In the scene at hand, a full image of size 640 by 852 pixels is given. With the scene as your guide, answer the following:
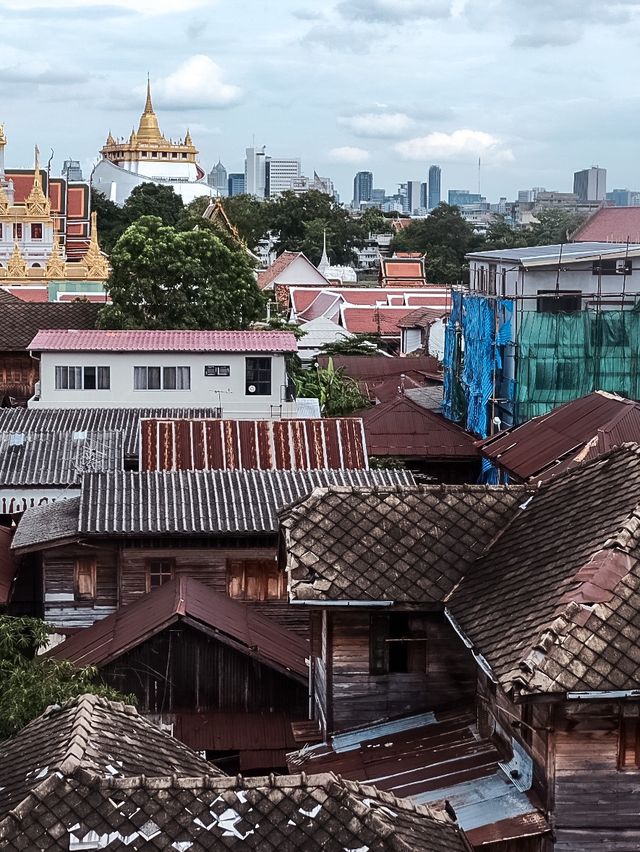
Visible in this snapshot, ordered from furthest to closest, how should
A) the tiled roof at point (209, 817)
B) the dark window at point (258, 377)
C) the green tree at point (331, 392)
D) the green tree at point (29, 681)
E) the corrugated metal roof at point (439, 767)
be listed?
the green tree at point (331, 392)
the dark window at point (258, 377)
the green tree at point (29, 681)
the corrugated metal roof at point (439, 767)
the tiled roof at point (209, 817)

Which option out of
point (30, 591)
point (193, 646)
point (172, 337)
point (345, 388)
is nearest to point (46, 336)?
point (172, 337)

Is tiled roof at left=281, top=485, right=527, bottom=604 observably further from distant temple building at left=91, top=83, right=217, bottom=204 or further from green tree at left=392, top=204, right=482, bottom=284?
distant temple building at left=91, top=83, right=217, bottom=204

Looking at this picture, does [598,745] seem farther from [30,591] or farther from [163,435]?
[163,435]

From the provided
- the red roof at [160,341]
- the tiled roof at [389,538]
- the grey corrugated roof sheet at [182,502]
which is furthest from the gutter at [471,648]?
the red roof at [160,341]

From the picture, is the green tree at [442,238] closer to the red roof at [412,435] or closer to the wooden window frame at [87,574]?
the red roof at [412,435]

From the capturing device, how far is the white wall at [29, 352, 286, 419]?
114 feet

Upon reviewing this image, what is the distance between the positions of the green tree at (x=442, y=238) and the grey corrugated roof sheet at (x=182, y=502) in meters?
78.0

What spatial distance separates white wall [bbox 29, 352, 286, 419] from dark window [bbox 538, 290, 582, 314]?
7.11 meters

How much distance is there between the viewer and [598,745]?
9.65 metres

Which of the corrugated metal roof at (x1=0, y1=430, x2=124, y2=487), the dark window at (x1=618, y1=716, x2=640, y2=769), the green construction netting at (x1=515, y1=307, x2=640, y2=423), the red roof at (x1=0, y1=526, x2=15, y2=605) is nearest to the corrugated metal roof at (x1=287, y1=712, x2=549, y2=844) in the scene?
the dark window at (x1=618, y1=716, x2=640, y2=769)

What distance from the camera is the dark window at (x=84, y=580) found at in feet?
64.7

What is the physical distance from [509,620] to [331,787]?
243 cm

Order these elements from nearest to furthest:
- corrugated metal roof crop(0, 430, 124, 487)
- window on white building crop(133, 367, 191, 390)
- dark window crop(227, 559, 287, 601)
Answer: dark window crop(227, 559, 287, 601) → corrugated metal roof crop(0, 430, 124, 487) → window on white building crop(133, 367, 191, 390)

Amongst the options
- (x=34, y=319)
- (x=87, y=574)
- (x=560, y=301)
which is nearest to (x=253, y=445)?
(x=87, y=574)
